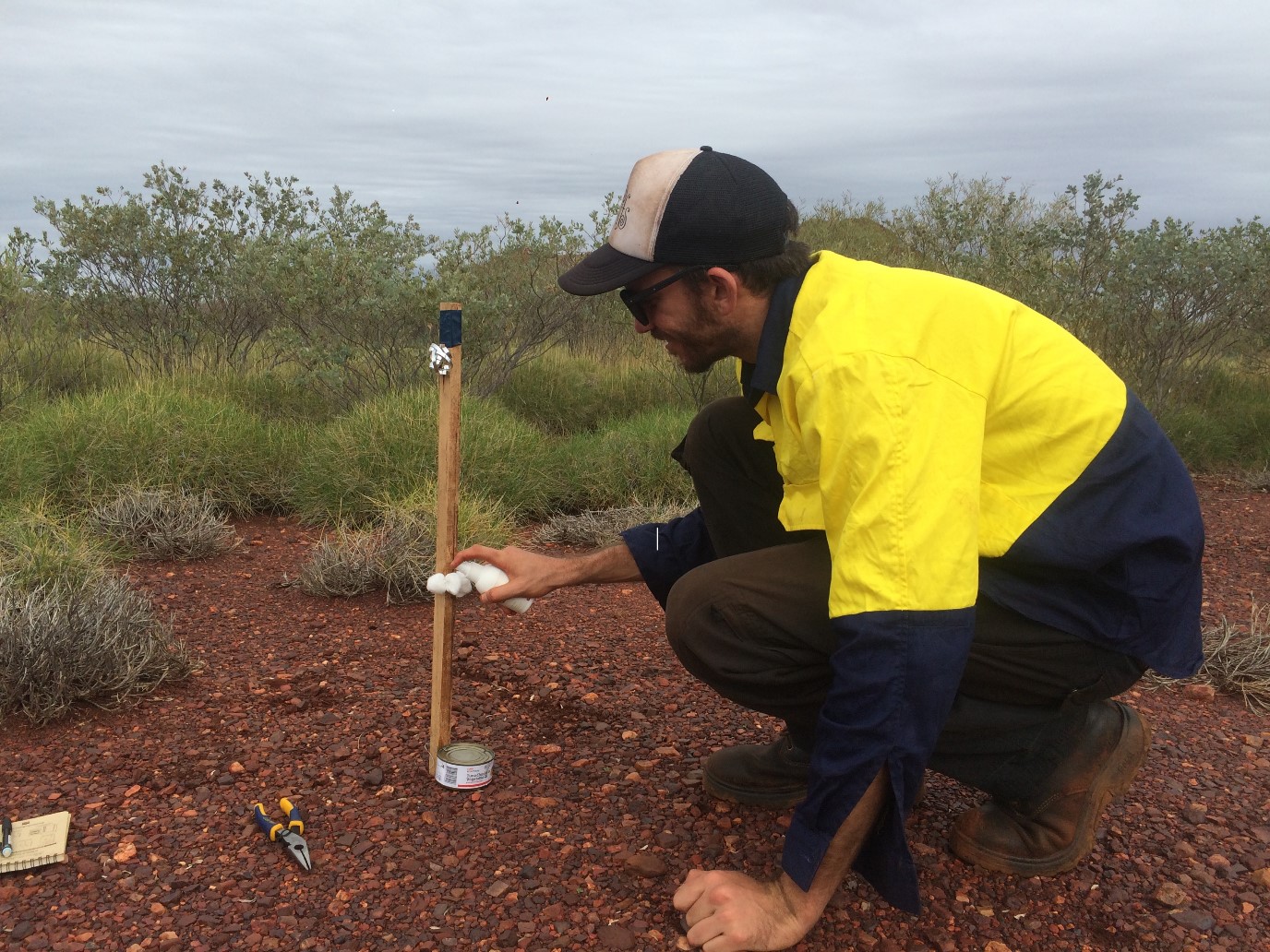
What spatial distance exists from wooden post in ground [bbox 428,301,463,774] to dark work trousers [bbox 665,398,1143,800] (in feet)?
1.98

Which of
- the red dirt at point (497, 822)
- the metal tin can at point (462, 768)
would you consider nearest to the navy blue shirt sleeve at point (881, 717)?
the red dirt at point (497, 822)

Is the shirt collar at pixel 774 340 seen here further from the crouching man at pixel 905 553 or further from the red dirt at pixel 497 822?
the red dirt at pixel 497 822

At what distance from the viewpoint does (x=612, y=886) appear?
2236mm

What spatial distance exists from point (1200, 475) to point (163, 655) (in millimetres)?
6869

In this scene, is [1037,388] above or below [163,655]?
above

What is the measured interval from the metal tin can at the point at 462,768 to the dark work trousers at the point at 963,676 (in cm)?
68

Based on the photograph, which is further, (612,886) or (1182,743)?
(1182,743)

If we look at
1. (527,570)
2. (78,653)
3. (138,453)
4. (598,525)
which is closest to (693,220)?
(527,570)

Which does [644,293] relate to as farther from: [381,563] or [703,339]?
[381,563]

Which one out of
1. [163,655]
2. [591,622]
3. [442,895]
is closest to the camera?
[442,895]

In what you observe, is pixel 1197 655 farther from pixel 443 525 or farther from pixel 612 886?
pixel 443 525

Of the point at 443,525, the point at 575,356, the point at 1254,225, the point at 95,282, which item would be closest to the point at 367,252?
the point at 95,282

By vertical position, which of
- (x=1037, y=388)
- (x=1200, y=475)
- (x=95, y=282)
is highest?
(x=1037, y=388)

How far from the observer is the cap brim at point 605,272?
79.3 inches
